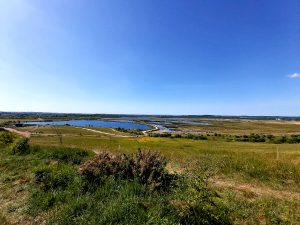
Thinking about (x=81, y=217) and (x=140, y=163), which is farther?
(x=140, y=163)

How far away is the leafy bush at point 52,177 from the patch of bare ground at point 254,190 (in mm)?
6314

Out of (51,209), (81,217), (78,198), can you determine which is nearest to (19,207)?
(51,209)

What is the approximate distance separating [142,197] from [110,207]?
110 centimetres

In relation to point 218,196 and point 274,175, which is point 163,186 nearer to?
point 218,196

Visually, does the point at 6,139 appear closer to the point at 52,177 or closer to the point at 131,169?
the point at 52,177

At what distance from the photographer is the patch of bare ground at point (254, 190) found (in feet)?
27.9

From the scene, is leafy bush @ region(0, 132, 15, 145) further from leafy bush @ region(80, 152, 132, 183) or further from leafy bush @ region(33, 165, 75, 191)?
leafy bush @ region(80, 152, 132, 183)

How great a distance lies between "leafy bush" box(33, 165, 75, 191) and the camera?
723cm

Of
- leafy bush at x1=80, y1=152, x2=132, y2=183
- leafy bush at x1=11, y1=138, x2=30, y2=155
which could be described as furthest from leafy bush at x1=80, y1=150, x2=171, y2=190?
leafy bush at x1=11, y1=138, x2=30, y2=155

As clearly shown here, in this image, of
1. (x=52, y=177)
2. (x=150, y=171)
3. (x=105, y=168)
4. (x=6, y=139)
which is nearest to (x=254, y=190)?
(x=150, y=171)

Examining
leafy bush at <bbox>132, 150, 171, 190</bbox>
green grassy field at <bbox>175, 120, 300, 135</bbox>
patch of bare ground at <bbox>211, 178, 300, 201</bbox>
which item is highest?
leafy bush at <bbox>132, 150, 171, 190</bbox>

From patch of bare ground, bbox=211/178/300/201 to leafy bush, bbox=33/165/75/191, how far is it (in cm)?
631

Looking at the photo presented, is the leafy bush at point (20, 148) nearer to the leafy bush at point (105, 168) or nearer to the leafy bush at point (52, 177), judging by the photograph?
the leafy bush at point (52, 177)

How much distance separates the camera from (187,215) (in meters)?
5.58
